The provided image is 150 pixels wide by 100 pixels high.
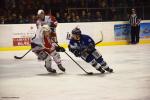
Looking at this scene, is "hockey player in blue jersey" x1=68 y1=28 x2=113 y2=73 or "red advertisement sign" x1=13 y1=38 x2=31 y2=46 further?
"red advertisement sign" x1=13 y1=38 x2=31 y2=46

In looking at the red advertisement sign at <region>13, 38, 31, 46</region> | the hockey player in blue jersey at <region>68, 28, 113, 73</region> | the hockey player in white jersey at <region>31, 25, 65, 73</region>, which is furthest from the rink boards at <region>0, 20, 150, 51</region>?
the hockey player in blue jersey at <region>68, 28, 113, 73</region>

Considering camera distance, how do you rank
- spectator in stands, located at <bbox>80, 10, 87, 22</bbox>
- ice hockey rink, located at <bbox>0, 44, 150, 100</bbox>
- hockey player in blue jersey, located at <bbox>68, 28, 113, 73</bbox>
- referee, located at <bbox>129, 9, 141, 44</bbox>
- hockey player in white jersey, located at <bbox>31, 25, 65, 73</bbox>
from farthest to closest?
referee, located at <bbox>129, 9, 141, 44</bbox>, spectator in stands, located at <bbox>80, 10, 87, 22</bbox>, hockey player in white jersey, located at <bbox>31, 25, 65, 73</bbox>, hockey player in blue jersey, located at <bbox>68, 28, 113, 73</bbox>, ice hockey rink, located at <bbox>0, 44, 150, 100</bbox>

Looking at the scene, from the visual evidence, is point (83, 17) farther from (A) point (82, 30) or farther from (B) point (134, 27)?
(B) point (134, 27)

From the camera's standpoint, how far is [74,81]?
9320 millimetres

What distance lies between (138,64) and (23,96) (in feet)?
15.0

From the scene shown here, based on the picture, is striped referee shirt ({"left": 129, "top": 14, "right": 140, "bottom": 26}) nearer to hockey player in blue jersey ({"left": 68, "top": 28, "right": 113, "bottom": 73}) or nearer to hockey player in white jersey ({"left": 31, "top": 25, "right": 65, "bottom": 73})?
hockey player in white jersey ({"left": 31, "top": 25, "right": 65, "bottom": 73})

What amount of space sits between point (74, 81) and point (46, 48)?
129cm

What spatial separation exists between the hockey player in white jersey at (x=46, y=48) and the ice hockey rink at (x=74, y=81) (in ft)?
0.80

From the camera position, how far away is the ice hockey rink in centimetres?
769

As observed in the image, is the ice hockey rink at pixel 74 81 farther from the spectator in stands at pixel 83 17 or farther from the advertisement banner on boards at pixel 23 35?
the spectator in stands at pixel 83 17

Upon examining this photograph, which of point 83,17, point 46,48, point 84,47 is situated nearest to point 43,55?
point 46,48

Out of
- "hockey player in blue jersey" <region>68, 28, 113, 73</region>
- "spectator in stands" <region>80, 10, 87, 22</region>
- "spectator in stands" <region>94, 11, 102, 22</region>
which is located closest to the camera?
"hockey player in blue jersey" <region>68, 28, 113, 73</region>

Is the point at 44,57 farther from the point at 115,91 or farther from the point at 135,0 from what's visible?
the point at 135,0

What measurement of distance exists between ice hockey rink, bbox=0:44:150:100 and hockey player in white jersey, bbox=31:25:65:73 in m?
0.24
